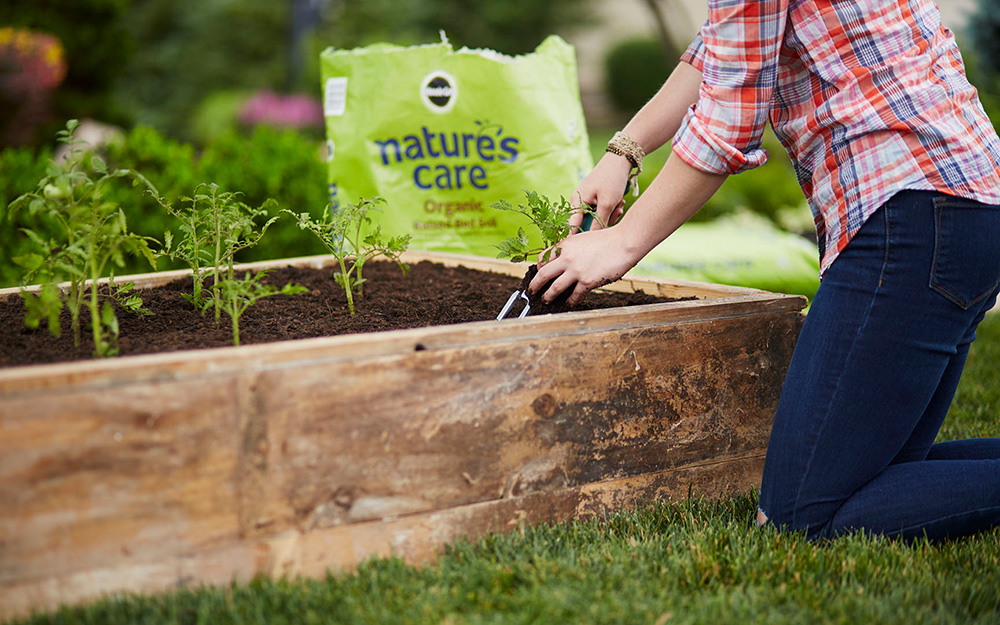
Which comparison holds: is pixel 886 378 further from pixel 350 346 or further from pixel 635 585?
pixel 350 346

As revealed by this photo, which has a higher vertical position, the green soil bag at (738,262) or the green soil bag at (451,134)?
the green soil bag at (451,134)

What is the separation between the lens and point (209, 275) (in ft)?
7.61

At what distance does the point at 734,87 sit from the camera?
5.20 feet

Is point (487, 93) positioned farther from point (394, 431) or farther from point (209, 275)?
point (394, 431)

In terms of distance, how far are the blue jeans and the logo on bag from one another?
5.10ft

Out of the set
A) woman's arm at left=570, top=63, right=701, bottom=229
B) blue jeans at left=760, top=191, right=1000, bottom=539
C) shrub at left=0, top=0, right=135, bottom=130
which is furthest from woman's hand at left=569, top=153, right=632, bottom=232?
shrub at left=0, top=0, right=135, bottom=130

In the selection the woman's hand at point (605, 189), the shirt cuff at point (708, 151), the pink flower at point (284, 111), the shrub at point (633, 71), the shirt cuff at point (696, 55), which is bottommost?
the woman's hand at point (605, 189)

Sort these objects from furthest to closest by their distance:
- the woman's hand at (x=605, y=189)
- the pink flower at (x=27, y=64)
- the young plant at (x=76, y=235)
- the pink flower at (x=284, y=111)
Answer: the pink flower at (x=284, y=111), the pink flower at (x=27, y=64), the woman's hand at (x=605, y=189), the young plant at (x=76, y=235)

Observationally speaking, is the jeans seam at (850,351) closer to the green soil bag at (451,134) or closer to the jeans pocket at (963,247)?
the jeans pocket at (963,247)

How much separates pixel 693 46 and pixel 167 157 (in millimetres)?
2341

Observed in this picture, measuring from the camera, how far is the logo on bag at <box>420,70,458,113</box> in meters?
2.81

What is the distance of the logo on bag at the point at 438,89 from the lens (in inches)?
111

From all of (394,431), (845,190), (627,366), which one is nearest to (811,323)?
(845,190)

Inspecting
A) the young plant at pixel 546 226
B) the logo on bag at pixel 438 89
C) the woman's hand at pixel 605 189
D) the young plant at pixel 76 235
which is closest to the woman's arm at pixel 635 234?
the young plant at pixel 546 226
